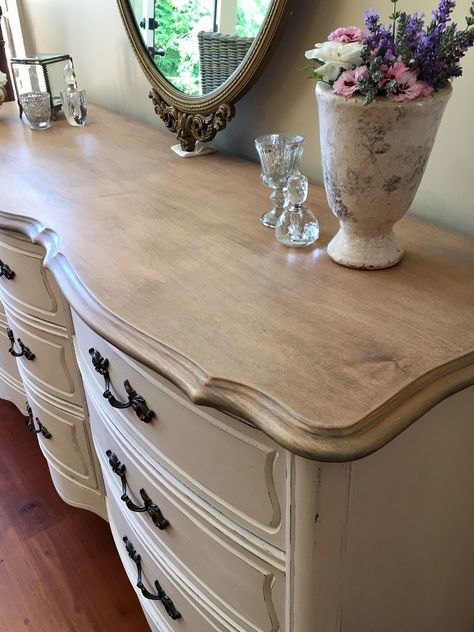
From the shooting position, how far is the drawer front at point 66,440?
4.38ft

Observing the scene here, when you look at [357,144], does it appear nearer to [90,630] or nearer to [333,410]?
[333,410]

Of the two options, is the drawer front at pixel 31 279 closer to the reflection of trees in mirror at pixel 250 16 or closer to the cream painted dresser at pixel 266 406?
the cream painted dresser at pixel 266 406

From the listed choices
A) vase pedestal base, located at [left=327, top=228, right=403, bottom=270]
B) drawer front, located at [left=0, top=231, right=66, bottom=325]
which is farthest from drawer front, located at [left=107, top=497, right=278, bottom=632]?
vase pedestal base, located at [left=327, top=228, right=403, bottom=270]

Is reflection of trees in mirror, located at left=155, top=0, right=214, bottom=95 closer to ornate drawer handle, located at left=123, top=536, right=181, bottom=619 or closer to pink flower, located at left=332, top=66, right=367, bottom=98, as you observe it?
pink flower, located at left=332, top=66, right=367, bottom=98

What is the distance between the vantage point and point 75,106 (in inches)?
64.5

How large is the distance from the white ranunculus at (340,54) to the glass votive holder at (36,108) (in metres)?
1.16

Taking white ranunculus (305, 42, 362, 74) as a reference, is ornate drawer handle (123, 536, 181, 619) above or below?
below

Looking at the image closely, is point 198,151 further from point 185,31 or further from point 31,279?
point 31,279

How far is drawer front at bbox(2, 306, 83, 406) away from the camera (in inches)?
48.1

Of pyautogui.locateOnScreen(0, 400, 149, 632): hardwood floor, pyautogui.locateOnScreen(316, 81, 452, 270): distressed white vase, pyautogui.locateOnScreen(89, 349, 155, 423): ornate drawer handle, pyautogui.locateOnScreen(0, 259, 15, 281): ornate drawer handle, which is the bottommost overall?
pyautogui.locateOnScreen(0, 400, 149, 632): hardwood floor

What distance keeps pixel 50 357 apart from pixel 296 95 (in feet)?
2.42

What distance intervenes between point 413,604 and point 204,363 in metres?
0.49

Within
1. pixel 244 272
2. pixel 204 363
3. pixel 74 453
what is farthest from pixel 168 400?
pixel 74 453

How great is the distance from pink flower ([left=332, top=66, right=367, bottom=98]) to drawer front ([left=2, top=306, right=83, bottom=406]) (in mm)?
739
